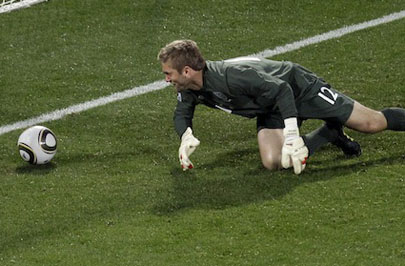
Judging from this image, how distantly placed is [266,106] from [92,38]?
3.51 metres

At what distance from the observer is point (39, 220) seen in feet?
25.9

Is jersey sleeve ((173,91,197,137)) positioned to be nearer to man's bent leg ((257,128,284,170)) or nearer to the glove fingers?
man's bent leg ((257,128,284,170))

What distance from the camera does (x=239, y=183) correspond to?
8406 mm

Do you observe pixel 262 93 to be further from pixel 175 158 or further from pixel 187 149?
pixel 175 158

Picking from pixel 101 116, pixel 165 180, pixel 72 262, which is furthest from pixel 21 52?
pixel 72 262

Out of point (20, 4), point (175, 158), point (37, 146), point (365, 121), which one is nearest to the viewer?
point (365, 121)

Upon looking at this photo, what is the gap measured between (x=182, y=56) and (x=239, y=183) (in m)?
1.00

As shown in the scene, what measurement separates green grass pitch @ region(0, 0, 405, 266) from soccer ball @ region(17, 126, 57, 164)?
11 cm

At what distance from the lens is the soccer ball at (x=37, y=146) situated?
8789 mm

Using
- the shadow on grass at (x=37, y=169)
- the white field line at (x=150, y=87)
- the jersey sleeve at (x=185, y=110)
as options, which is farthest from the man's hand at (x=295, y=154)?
the white field line at (x=150, y=87)

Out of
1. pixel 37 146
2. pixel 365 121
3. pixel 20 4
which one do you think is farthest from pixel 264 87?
pixel 20 4

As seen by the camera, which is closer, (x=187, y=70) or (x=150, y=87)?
(x=187, y=70)

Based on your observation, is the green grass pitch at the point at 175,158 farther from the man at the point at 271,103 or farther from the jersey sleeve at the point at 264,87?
the jersey sleeve at the point at 264,87

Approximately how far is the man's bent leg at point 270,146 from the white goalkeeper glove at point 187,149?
57 centimetres
